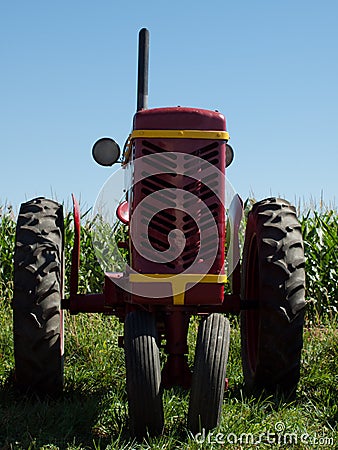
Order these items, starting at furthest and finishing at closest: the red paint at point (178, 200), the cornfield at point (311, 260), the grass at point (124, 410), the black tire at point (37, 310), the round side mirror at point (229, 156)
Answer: the cornfield at point (311, 260)
the round side mirror at point (229, 156)
the black tire at point (37, 310)
the red paint at point (178, 200)
the grass at point (124, 410)

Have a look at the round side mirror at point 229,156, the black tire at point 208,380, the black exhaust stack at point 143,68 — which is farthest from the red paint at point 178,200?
the black exhaust stack at point 143,68

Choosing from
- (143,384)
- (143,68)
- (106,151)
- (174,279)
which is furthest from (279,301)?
(143,68)

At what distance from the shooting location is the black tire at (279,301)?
15.0ft

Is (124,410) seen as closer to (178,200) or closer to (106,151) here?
(178,200)

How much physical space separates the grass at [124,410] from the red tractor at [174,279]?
0.48ft

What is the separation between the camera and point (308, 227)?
9.54 meters

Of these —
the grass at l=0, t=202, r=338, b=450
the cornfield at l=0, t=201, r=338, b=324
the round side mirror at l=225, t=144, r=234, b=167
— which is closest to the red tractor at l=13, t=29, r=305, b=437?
the grass at l=0, t=202, r=338, b=450

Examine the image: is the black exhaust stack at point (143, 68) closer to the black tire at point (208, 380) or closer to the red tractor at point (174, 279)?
the red tractor at point (174, 279)

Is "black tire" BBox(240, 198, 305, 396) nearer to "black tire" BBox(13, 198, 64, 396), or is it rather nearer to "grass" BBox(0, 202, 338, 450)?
"grass" BBox(0, 202, 338, 450)

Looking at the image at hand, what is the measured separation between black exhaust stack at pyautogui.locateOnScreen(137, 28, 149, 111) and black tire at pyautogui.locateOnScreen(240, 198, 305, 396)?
57.9 inches

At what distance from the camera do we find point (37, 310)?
4.54m

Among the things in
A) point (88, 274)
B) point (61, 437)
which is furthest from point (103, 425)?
point (88, 274)

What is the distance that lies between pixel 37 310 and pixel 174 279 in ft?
3.30

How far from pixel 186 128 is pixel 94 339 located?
283 centimetres
